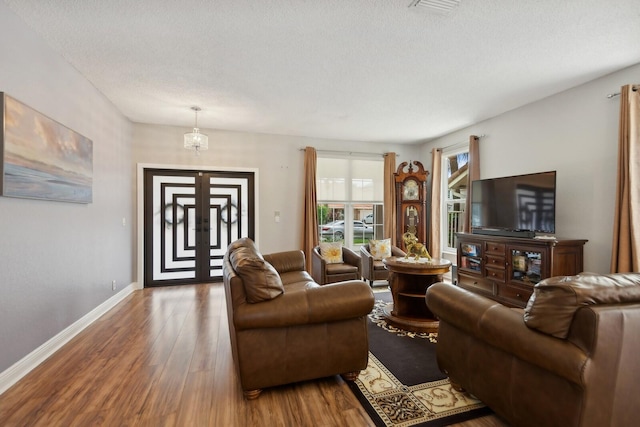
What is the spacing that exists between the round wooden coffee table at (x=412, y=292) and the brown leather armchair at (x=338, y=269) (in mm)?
911

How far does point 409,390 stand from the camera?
196cm

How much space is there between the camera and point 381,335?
2852 mm

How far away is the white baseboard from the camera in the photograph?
2044 millimetres

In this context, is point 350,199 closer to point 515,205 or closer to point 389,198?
point 389,198

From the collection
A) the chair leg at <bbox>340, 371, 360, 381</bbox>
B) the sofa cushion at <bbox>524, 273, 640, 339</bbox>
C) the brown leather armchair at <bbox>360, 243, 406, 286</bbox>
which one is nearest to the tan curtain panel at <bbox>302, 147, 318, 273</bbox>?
the brown leather armchair at <bbox>360, 243, 406, 286</bbox>

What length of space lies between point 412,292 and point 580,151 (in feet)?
8.56

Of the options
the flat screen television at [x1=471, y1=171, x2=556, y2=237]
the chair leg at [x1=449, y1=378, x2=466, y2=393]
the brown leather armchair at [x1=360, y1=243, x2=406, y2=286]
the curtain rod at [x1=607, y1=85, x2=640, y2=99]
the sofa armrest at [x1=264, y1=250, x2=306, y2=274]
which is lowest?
the chair leg at [x1=449, y1=378, x2=466, y2=393]

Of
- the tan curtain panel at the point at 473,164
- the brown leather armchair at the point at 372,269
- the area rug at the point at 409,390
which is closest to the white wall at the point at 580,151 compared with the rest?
the tan curtain panel at the point at 473,164

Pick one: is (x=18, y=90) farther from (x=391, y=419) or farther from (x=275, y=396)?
(x=391, y=419)

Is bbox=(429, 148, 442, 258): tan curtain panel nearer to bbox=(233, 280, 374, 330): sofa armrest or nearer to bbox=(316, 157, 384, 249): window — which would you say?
bbox=(316, 157, 384, 249): window

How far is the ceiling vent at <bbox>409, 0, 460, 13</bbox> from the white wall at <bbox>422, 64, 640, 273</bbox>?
241 cm

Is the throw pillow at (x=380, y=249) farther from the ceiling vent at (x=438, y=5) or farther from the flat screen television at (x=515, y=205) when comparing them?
the ceiling vent at (x=438, y=5)

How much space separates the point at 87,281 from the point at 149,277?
1801 mm

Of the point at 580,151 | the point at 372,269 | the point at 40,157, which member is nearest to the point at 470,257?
the point at 372,269
